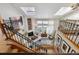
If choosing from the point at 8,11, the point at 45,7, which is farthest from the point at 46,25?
the point at 8,11

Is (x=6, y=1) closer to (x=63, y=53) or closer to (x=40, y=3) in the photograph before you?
(x=40, y=3)

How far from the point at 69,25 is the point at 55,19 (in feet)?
0.66

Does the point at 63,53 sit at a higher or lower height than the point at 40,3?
lower

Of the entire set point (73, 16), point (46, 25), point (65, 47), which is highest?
point (73, 16)

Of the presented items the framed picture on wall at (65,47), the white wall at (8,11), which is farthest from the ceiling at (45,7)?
the framed picture on wall at (65,47)

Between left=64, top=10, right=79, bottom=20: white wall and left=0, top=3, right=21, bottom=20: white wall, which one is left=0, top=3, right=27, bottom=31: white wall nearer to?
left=0, top=3, right=21, bottom=20: white wall

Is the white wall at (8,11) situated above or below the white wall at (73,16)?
above

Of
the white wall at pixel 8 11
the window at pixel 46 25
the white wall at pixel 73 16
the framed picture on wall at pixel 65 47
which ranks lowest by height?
the framed picture on wall at pixel 65 47

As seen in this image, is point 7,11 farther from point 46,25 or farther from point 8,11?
point 46,25

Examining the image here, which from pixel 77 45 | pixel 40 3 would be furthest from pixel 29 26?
pixel 77 45

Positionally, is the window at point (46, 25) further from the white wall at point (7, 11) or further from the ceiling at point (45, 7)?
the white wall at point (7, 11)

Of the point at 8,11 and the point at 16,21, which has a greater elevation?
the point at 8,11

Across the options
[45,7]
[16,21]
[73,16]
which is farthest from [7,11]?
[73,16]
